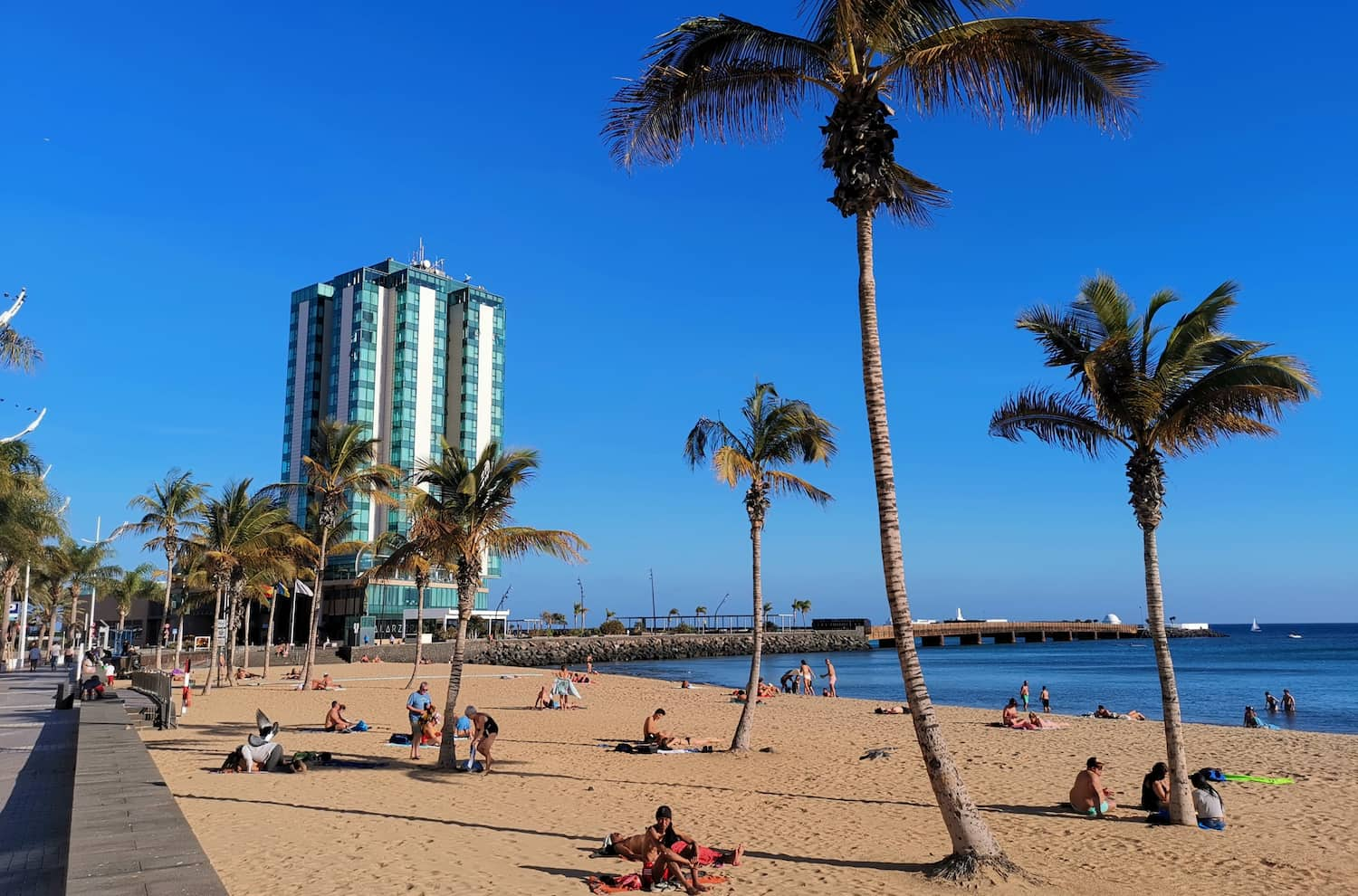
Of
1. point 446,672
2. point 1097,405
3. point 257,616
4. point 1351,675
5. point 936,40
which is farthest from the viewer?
point 257,616

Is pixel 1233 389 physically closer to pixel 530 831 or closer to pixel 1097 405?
pixel 1097 405

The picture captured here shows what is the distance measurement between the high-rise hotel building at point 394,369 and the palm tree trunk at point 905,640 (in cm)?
8739

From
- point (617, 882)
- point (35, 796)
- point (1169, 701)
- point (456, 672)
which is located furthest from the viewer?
point (456, 672)

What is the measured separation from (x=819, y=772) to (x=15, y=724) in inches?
769

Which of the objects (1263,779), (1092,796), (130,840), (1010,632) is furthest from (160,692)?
(1010,632)

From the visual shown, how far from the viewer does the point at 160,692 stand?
2522 centimetres

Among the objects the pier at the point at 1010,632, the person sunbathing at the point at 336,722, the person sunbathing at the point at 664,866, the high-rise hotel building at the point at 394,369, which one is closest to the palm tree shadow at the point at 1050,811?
the person sunbathing at the point at 664,866

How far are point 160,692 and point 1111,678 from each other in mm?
62048

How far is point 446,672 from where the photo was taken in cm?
5178

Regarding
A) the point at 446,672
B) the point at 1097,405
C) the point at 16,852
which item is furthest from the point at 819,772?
the point at 446,672

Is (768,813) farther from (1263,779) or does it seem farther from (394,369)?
(394,369)

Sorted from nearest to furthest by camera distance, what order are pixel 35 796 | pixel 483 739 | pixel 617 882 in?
1. pixel 617 882
2. pixel 35 796
3. pixel 483 739

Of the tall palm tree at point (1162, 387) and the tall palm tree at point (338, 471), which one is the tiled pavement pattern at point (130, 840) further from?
the tall palm tree at point (338, 471)

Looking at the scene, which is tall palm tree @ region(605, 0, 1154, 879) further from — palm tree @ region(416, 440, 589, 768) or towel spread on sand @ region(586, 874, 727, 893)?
palm tree @ region(416, 440, 589, 768)
